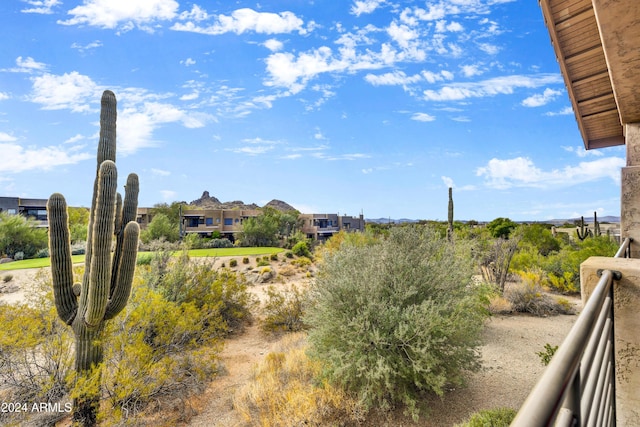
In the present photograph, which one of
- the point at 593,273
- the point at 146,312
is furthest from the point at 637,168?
the point at 146,312

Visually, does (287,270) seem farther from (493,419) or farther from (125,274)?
(493,419)

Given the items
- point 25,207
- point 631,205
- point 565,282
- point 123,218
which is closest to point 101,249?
point 123,218

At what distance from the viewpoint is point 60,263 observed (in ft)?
19.0

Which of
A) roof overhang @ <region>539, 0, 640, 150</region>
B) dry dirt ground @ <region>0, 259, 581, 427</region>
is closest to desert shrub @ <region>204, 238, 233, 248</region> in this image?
A: dry dirt ground @ <region>0, 259, 581, 427</region>

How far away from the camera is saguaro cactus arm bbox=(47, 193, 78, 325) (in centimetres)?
575

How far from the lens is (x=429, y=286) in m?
5.57

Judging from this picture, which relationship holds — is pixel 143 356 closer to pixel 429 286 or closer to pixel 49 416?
pixel 49 416

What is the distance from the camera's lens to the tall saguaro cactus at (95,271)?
5.43 metres

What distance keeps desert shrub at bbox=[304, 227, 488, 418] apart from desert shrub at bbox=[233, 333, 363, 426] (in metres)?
0.25

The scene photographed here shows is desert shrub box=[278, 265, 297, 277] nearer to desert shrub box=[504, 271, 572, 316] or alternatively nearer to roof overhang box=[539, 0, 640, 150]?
desert shrub box=[504, 271, 572, 316]

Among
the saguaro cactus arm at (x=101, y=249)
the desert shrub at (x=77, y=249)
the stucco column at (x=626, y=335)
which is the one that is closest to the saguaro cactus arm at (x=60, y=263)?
the saguaro cactus arm at (x=101, y=249)

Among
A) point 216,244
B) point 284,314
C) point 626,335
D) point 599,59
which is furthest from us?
point 216,244

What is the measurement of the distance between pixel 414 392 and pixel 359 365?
1047 mm

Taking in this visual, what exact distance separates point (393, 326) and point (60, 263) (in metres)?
5.59
